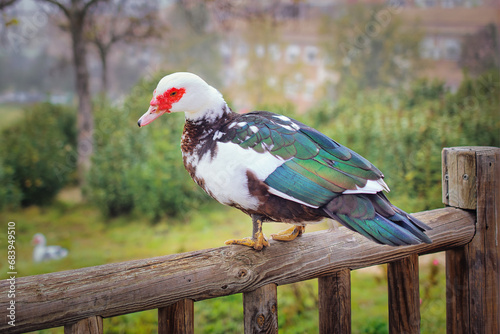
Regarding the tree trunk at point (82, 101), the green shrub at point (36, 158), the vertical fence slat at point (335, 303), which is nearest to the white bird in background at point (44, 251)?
the green shrub at point (36, 158)

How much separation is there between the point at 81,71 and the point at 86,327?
8.94ft

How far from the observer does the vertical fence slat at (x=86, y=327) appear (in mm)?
957

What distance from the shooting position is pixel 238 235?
3.09 metres

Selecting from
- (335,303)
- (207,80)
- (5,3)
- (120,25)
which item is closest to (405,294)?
(335,303)

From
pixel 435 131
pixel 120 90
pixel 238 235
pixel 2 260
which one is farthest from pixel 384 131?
pixel 2 260

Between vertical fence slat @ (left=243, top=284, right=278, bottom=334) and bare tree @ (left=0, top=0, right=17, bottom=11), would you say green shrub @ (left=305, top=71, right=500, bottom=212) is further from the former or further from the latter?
bare tree @ (left=0, top=0, right=17, bottom=11)

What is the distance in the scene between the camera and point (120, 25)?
349cm

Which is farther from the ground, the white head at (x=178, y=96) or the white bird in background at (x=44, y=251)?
the white head at (x=178, y=96)

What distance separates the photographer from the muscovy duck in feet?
3.38

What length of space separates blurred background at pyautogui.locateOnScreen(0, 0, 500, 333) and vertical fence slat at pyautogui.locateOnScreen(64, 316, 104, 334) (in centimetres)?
177

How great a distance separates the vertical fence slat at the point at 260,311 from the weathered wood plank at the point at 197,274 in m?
0.02

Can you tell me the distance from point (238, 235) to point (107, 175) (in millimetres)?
1014

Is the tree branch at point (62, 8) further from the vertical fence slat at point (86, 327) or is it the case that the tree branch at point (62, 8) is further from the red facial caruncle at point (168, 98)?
the vertical fence slat at point (86, 327)

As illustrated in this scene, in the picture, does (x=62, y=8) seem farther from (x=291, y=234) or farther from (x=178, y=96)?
(x=291, y=234)
